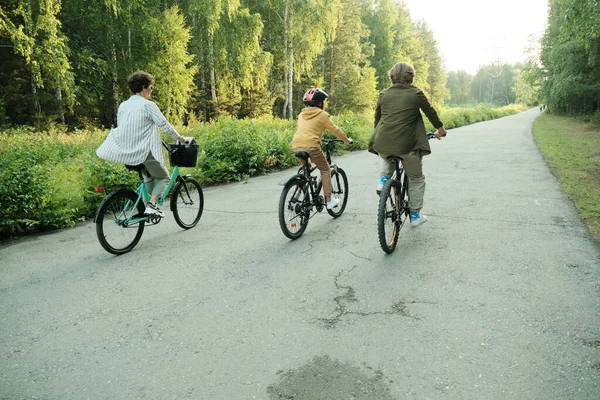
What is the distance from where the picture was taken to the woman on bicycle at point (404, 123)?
4.68 metres

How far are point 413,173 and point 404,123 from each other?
2.12ft

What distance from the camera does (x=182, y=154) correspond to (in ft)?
17.1

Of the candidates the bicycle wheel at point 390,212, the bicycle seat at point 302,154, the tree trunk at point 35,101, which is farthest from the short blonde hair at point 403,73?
the tree trunk at point 35,101

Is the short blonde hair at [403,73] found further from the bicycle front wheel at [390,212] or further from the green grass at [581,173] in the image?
the green grass at [581,173]

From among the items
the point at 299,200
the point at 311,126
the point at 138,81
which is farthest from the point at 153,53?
the point at 299,200

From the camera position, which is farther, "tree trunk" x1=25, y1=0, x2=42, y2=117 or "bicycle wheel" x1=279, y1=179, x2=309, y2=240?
"tree trunk" x1=25, y1=0, x2=42, y2=117

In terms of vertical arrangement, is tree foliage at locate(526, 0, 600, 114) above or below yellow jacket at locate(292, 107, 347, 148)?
above

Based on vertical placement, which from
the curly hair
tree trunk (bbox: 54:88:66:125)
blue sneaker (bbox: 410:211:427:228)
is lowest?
blue sneaker (bbox: 410:211:427:228)

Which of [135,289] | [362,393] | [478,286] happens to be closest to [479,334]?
[478,286]

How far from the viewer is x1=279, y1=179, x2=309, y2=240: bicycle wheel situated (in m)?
4.95

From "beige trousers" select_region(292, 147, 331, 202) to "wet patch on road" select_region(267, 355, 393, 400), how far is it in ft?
10.2

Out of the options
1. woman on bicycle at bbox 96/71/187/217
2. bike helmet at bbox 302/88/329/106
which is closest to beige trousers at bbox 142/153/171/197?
woman on bicycle at bbox 96/71/187/217

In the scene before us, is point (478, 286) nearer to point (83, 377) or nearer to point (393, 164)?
point (393, 164)

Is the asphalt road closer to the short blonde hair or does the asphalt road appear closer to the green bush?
the green bush
